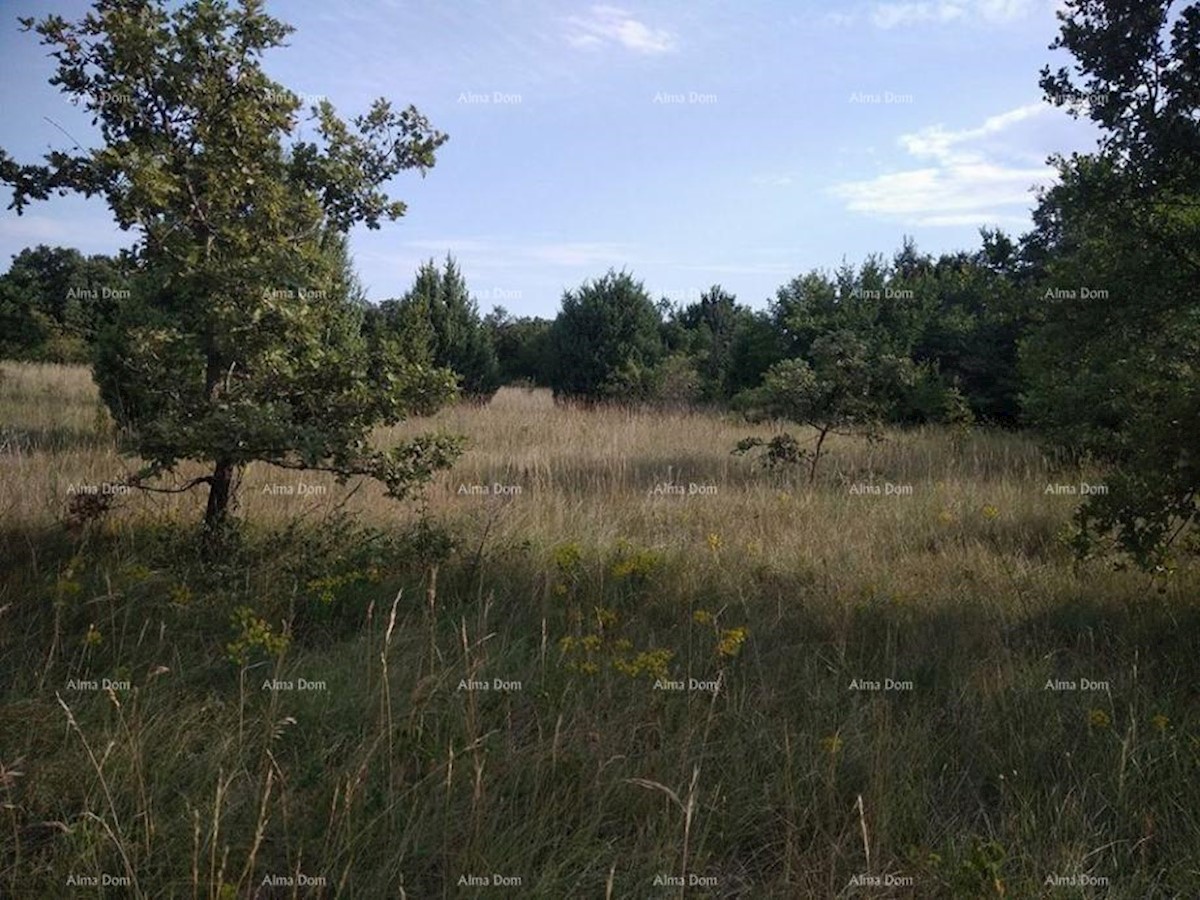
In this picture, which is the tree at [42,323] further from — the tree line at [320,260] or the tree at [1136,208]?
the tree at [1136,208]

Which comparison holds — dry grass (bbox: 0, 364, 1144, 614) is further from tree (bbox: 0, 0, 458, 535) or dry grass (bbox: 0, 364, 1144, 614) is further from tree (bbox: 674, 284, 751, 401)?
tree (bbox: 674, 284, 751, 401)

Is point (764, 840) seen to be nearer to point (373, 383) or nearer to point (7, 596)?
point (373, 383)

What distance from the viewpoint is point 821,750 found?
117 inches

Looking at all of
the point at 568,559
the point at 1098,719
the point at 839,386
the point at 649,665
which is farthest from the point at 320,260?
the point at 839,386

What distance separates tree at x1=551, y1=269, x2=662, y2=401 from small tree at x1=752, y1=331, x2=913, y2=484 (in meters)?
10.9

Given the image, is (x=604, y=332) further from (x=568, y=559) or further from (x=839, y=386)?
(x=568, y=559)

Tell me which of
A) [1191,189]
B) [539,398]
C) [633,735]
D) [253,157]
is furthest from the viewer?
[539,398]

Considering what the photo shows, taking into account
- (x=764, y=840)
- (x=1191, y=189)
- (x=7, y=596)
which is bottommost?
(x=764, y=840)

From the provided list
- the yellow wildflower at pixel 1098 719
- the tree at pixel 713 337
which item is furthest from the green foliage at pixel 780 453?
the tree at pixel 713 337

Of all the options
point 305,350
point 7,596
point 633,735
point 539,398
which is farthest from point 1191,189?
point 539,398

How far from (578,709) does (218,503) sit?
2668 mm

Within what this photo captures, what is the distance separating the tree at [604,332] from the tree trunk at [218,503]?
1550cm

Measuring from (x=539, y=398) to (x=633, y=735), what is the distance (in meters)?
16.0

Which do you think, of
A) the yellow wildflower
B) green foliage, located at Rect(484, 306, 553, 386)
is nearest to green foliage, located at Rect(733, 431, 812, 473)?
the yellow wildflower
